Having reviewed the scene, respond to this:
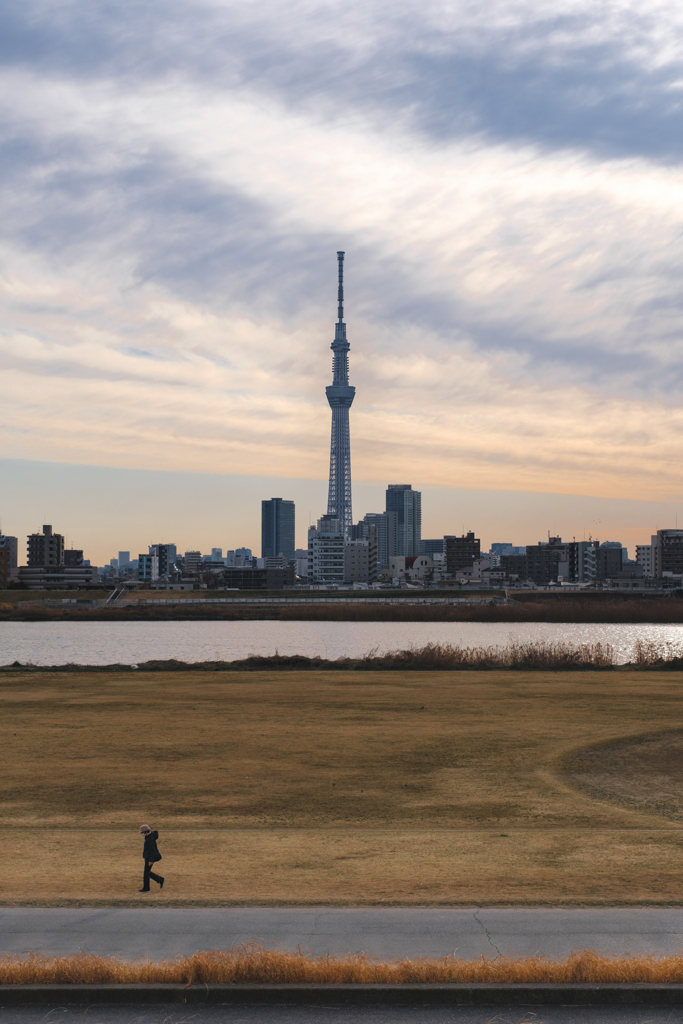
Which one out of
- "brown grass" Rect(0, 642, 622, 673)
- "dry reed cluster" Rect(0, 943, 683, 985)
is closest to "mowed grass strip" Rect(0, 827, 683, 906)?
"dry reed cluster" Rect(0, 943, 683, 985)

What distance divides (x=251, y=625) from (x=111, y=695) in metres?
98.7

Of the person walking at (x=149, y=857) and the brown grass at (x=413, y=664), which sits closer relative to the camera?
the person walking at (x=149, y=857)

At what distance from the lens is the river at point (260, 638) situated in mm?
86125

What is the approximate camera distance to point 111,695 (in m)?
48.2

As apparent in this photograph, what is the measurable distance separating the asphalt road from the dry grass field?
3711mm

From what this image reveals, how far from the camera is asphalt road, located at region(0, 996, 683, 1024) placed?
37.0ft

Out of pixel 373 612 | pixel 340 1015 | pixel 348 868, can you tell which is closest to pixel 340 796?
pixel 348 868

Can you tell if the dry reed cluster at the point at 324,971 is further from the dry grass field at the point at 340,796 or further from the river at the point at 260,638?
the river at the point at 260,638

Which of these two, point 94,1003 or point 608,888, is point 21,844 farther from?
point 608,888

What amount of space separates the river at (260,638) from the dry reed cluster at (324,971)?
64188 mm

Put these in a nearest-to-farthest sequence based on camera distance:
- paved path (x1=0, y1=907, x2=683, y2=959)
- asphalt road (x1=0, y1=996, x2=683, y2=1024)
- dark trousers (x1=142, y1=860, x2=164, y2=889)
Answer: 1. asphalt road (x1=0, y1=996, x2=683, y2=1024)
2. paved path (x1=0, y1=907, x2=683, y2=959)
3. dark trousers (x1=142, y1=860, x2=164, y2=889)

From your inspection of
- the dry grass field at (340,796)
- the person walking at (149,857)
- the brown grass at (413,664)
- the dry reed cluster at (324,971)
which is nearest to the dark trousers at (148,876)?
the person walking at (149,857)

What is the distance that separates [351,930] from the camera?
1355cm

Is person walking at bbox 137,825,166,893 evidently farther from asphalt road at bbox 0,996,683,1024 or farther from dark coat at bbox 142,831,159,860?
asphalt road at bbox 0,996,683,1024
